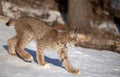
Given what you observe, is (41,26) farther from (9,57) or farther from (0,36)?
(0,36)

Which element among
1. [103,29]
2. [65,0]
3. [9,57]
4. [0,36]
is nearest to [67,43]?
[9,57]

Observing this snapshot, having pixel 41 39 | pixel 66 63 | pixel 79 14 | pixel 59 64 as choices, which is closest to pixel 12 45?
pixel 41 39

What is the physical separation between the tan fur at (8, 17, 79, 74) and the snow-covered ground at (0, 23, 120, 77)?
158 millimetres

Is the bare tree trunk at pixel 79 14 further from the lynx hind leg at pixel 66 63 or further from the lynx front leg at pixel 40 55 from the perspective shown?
the lynx front leg at pixel 40 55

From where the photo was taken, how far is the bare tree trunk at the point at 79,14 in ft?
44.9

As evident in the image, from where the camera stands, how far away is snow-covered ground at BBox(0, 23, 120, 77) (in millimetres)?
7270

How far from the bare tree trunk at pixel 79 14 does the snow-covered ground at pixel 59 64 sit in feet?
10.9

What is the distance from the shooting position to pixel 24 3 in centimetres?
1602

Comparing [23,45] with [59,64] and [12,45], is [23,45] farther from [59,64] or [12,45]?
[59,64]

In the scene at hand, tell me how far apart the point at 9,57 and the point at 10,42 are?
314mm

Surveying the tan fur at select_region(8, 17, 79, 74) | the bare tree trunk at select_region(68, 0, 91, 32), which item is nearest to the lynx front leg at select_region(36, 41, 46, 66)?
the tan fur at select_region(8, 17, 79, 74)

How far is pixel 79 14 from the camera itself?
13.9 meters

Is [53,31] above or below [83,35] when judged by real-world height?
above

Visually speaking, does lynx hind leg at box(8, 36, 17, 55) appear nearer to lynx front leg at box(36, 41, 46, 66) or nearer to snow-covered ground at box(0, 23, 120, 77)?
snow-covered ground at box(0, 23, 120, 77)
